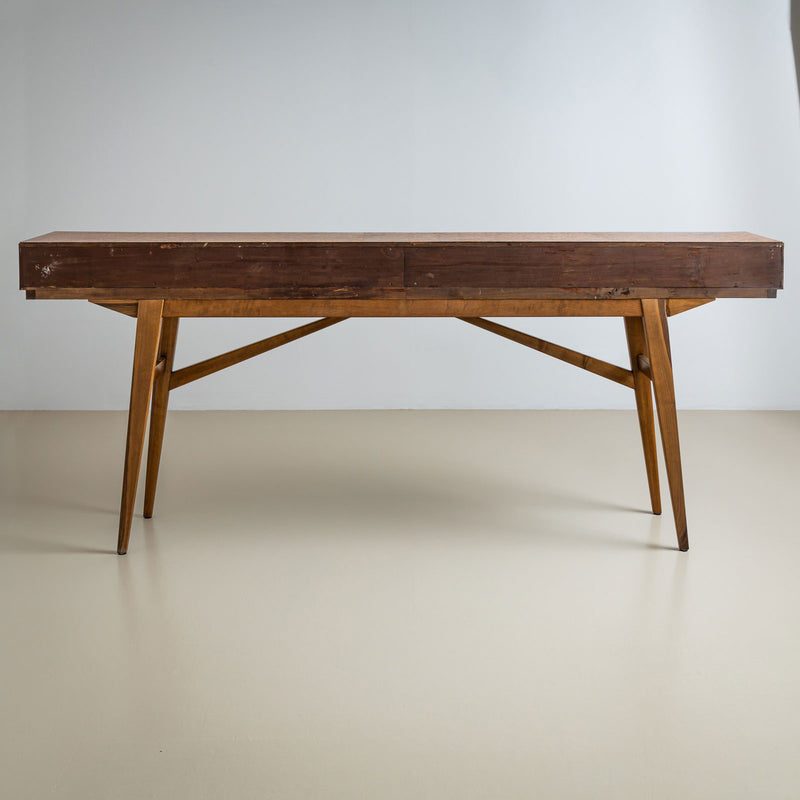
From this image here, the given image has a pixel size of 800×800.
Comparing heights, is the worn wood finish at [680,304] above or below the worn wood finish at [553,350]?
above

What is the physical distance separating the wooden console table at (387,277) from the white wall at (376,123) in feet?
5.72

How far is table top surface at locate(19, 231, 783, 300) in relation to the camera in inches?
79.1

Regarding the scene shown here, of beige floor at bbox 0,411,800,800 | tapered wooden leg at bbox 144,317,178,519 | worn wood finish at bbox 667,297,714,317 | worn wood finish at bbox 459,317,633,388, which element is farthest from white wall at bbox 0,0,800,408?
worn wood finish at bbox 667,297,714,317

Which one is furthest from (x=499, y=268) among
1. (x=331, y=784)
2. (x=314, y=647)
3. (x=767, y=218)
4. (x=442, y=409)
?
(x=767, y=218)

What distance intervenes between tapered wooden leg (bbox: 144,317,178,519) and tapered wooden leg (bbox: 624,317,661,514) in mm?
1134

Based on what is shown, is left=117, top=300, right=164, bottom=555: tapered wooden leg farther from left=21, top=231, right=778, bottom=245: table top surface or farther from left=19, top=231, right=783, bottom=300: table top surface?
left=21, top=231, right=778, bottom=245: table top surface

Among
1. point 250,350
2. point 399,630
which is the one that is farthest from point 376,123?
point 399,630

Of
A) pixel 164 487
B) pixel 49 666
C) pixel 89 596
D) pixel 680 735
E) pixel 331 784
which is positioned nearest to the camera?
pixel 331 784

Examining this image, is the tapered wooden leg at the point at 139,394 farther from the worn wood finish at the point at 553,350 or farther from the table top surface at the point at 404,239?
the worn wood finish at the point at 553,350

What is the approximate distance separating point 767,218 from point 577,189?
77 centimetres

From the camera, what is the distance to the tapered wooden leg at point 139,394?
2033 millimetres

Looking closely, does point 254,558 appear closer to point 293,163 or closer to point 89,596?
point 89,596

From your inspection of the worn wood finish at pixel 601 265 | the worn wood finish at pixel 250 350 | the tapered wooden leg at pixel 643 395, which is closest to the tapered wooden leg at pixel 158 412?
the worn wood finish at pixel 250 350

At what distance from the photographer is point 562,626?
171 centimetres
